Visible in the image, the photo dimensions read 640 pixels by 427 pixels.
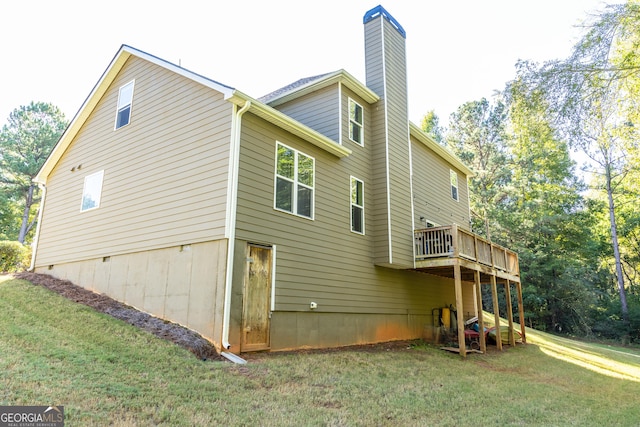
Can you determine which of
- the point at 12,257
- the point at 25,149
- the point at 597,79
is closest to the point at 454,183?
the point at 597,79

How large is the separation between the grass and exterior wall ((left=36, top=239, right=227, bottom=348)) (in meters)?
0.80

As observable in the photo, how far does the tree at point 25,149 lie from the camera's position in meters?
25.8

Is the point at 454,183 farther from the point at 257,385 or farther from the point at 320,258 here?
the point at 257,385

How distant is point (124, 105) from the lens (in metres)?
11.2

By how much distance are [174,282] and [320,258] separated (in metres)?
3.20

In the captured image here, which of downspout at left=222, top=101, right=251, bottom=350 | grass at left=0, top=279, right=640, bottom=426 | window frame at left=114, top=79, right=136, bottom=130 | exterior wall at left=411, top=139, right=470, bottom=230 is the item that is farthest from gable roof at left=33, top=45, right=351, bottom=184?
grass at left=0, top=279, right=640, bottom=426

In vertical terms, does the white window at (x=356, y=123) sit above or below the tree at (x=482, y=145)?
below

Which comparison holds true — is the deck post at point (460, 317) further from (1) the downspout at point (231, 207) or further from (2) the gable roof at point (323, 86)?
(1) the downspout at point (231, 207)

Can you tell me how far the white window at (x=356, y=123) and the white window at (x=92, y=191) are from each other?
22.5 feet

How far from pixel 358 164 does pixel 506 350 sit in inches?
288

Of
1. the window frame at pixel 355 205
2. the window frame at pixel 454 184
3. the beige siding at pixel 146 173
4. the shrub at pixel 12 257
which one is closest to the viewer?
the beige siding at pixel 146 173

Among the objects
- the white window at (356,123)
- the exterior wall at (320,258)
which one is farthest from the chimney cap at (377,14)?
the exterior wall at (320,258)

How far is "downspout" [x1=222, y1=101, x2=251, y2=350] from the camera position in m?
7.28

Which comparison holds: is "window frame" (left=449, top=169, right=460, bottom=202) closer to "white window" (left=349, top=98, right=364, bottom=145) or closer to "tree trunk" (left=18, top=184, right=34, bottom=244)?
"white window" (left=349, top=98, right=364, bottom=145)
